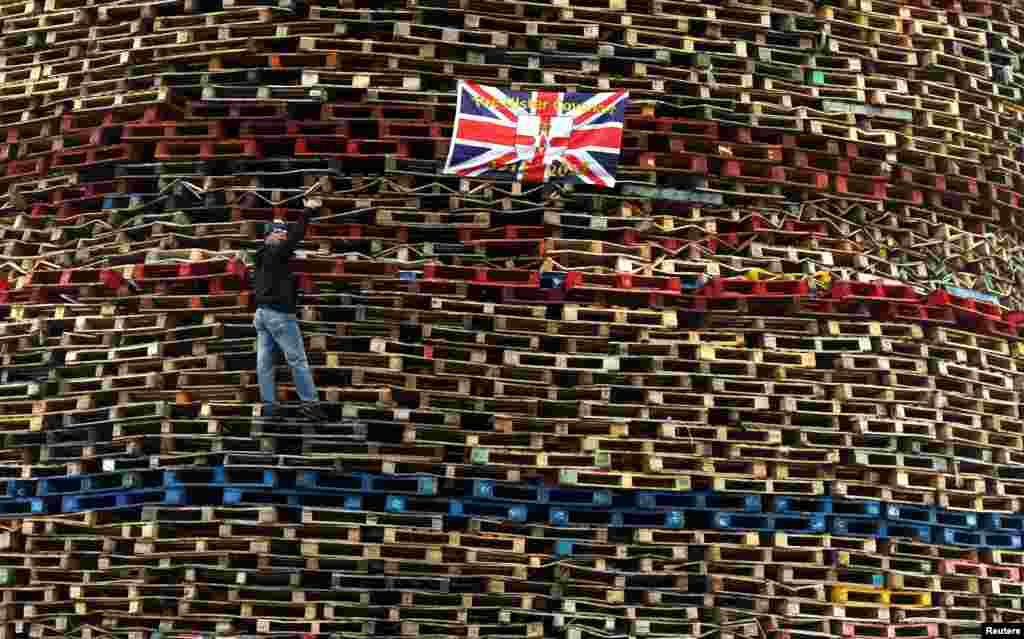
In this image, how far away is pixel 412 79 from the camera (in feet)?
44.5

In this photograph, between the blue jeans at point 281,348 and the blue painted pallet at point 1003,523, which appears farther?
the blue painted pallet at point 1003,523

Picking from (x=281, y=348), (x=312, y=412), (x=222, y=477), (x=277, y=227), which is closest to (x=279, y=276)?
(x=277, y=227)

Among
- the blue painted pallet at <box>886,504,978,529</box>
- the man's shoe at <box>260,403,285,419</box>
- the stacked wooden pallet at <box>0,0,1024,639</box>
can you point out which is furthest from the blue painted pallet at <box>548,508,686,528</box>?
the man's shoe at <box>260,403,285,419</box>

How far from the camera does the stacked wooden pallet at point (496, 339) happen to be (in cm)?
1252

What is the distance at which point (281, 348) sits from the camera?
12.5m

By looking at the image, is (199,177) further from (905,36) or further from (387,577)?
(905,36)

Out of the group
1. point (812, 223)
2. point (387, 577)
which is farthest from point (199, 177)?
point (812, 223)

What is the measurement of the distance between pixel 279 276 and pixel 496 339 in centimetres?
238

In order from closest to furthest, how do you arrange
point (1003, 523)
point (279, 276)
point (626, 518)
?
point (279, 276) → point (626, 518) → point (1003, 523)

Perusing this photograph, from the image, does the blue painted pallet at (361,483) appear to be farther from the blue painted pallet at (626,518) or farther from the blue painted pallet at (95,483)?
the blue painted pallet at (95,483)

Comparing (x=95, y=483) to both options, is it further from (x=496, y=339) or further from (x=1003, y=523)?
(x=1003, y=523)

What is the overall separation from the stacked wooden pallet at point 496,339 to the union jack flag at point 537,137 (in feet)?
0.73

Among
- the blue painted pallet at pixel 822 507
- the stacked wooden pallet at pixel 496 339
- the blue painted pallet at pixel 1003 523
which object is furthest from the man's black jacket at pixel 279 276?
the blue painted pallet at pixel 1003 523

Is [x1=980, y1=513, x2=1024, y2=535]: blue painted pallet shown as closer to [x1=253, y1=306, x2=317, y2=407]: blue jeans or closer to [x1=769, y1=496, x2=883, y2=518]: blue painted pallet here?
[x1=769, y1=496, x2=883, y2=518]: blue painted pallet
